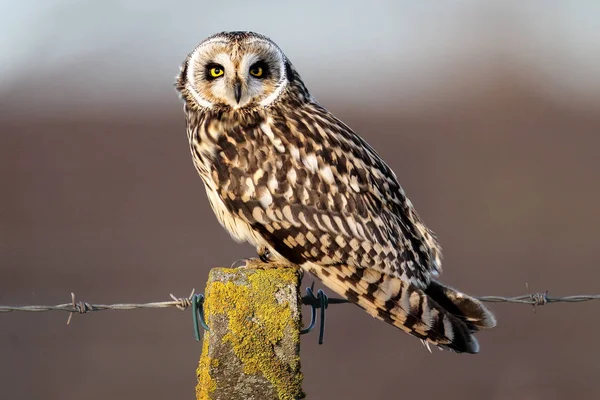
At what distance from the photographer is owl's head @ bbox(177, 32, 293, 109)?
5441mm

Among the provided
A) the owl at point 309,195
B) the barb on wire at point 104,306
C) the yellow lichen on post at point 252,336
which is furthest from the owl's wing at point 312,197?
the yellow lichen on post at point 252,336

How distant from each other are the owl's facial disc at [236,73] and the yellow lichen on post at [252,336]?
60.2 inches

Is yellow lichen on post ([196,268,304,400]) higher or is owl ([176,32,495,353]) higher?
owl ([176,32,495,353])

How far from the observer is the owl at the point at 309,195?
5098 millimetres

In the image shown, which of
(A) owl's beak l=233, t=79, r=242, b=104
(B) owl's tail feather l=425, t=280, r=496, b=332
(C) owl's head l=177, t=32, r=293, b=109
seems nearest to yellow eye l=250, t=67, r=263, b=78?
(C) owl's head l=177, t=32, r=293, b=109

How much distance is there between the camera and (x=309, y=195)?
17.3 ft

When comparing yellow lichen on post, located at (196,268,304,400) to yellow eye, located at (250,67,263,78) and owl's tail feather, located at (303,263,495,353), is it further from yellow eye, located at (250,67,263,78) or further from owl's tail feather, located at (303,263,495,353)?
yellow eye, located at (250,67,263,78)

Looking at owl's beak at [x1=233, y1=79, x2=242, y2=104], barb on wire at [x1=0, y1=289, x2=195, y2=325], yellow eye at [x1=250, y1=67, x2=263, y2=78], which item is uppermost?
yellow eye at [x1=250, y1=67, x2=263, y2=78]

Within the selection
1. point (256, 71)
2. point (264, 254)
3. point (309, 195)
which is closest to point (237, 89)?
point (256, 71)

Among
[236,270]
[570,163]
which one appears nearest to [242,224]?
[236,270]

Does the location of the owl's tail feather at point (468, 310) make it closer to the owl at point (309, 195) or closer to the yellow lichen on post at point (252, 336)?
the owl at point (309, 195)

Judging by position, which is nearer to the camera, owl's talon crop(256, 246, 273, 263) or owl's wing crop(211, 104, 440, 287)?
owl's wing crop(211, 104, 440, 287)

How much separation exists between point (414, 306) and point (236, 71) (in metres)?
1.46

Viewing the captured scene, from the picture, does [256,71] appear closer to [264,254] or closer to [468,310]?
[264,254]
